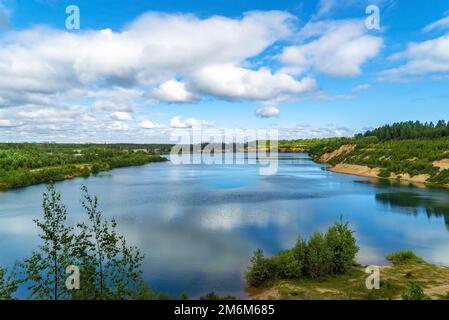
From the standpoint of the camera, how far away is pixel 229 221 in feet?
116

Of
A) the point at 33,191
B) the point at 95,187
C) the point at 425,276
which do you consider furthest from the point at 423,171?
the point at 33,191

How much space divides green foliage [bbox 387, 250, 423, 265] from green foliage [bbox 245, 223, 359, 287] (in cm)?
439

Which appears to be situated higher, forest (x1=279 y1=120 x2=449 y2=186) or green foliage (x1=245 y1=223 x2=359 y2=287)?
forest (x1=279 y1=120 x2=449 y2=186)

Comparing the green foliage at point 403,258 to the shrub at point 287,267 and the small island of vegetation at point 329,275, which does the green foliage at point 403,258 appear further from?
the shrub at point 287,267

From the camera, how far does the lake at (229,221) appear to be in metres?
22.8

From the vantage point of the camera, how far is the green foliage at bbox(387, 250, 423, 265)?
75.5 ft

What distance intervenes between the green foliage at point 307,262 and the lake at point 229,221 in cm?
141

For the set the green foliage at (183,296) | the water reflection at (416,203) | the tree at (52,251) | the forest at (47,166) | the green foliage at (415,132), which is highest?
the green foliage at (415,132)

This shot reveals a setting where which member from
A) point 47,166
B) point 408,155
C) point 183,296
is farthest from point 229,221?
point 47,166

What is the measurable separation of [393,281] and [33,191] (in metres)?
55.3

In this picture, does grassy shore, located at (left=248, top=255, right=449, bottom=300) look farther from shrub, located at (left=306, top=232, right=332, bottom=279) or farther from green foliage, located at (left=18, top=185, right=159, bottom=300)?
Answer: green foliage, located at (left=18, top=185, right=159, bottom=300)

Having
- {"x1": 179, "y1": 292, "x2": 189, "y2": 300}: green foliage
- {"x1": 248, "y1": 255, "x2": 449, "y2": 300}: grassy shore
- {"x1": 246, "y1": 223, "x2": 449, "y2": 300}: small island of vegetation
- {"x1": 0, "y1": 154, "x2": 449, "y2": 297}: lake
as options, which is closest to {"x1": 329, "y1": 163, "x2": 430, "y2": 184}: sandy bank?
{"x1": 0, "y1": 154, "x2": 449, "y2": 297}: lake

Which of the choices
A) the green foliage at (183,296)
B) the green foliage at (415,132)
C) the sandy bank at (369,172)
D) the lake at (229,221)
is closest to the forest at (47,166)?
the lake at (229,221)
